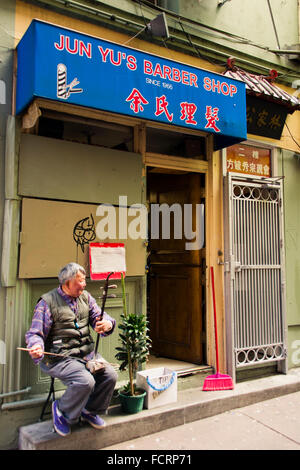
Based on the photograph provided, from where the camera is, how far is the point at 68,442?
10.7 ft

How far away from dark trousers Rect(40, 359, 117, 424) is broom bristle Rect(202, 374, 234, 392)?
62.2 inches

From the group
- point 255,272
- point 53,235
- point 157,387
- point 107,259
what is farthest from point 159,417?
point 255,272

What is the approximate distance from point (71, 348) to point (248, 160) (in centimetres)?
385

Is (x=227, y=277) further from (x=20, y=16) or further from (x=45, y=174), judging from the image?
(x=20, y=16)

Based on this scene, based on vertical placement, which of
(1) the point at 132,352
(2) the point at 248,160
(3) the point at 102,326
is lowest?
(1) the point at 132,352

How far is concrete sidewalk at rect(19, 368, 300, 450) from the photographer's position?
10.8 feet

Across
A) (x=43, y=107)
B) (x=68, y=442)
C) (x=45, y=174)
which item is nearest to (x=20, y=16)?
(x=43, y=107)

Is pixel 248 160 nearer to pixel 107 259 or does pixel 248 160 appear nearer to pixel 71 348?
pixel 107 259

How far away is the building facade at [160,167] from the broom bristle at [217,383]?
0.37 meters

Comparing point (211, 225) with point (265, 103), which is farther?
point (265, 103)

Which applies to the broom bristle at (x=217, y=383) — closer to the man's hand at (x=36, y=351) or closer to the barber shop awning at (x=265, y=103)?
the man's hand at (x=36, y=351)

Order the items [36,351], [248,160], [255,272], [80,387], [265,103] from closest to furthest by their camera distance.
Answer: [36,351] < [80,387] < [255,272] < [265,103] < [248,160]

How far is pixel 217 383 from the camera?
4559 mm

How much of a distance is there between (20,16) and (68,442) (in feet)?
13.8
